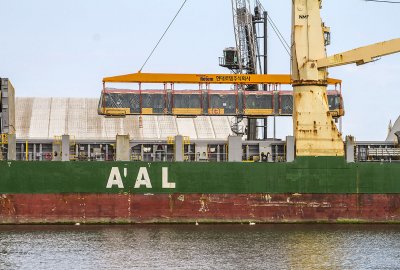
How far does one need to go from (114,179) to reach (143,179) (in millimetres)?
1760

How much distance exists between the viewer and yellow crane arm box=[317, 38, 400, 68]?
5616 centimetres

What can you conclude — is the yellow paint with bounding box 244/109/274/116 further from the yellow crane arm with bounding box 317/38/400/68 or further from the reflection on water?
the reflection on water

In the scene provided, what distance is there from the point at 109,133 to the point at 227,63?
64.5 feet

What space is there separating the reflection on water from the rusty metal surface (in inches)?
53.4

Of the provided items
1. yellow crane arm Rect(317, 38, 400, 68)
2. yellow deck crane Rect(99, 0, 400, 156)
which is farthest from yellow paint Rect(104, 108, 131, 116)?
yellow crane arm Rect(317, 38, 400, 68)

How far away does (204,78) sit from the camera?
201 feet

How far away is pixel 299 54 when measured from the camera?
57.9 meters

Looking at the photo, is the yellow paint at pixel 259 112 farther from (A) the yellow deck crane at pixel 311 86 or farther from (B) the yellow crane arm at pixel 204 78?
(A) the yellow deck crane at pixel 311 86

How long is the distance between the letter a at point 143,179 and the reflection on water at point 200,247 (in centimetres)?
276

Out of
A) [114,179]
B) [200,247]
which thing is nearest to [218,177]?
[114,179]

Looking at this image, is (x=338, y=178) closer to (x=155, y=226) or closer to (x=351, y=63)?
(x=351, y=63)

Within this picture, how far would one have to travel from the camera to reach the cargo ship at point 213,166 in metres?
55.9

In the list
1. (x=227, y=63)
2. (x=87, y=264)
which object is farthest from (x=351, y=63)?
(x=87, y=264)

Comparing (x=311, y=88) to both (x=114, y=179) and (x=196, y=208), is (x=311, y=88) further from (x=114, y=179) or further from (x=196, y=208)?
(x=114, y=179)
